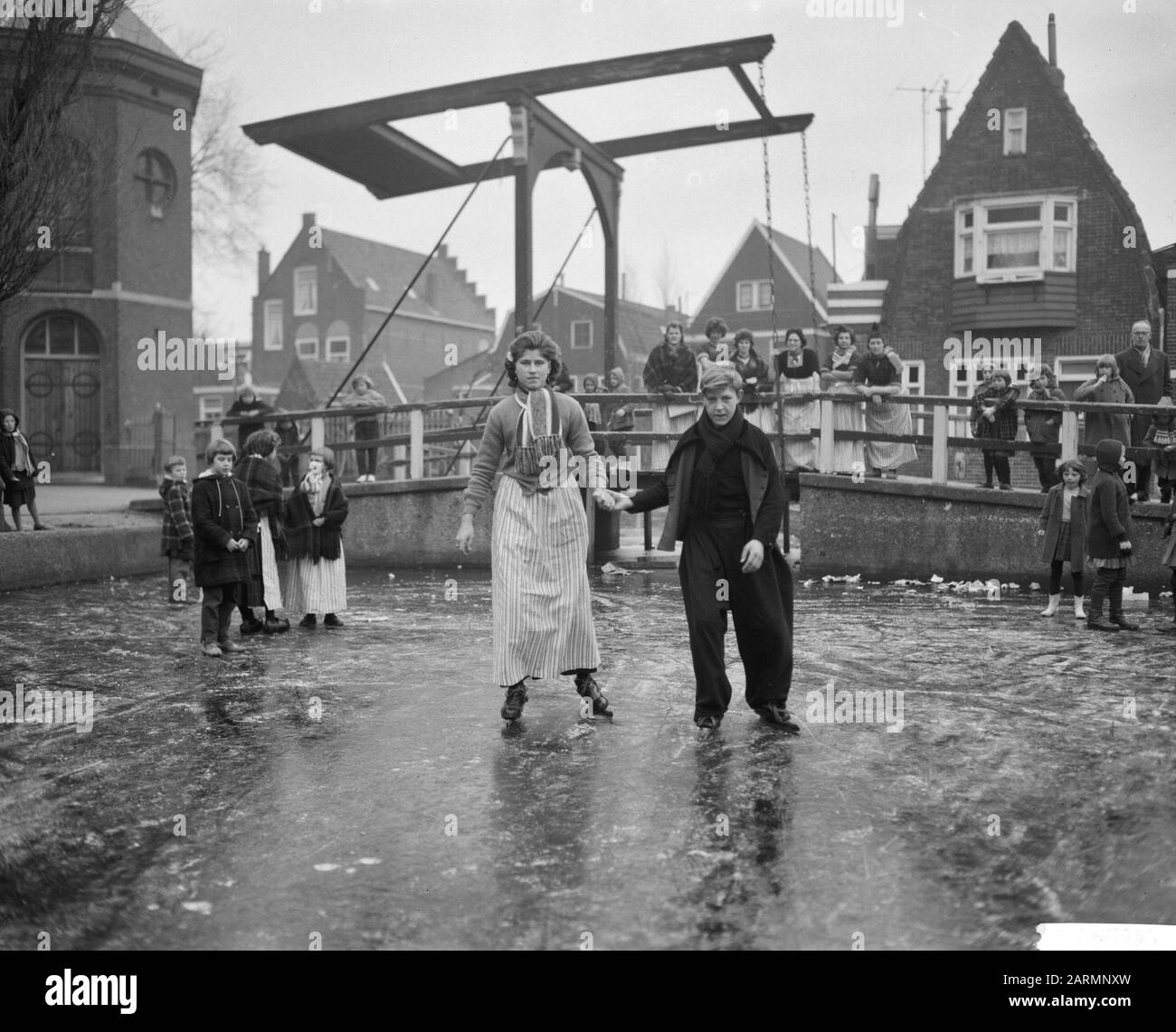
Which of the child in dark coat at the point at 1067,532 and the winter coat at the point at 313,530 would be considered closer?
the winter coat at the point at 313,530

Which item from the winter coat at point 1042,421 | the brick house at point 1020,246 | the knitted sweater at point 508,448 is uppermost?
the brick house at point 1020,246

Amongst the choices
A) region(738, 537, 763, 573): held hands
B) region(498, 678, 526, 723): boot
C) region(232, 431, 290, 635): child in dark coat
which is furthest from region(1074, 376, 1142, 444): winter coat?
region(498, 678, 526, 723): boot

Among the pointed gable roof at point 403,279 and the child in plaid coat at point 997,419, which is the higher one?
the pointed gable roof at point 403,279

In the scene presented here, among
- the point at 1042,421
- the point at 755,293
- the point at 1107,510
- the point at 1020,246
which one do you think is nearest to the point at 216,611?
the point at 1107,510

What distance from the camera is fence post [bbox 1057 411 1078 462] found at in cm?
1320

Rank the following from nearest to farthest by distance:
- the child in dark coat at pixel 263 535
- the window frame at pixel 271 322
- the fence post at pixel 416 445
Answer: the child in dark coat at pixel 263 535 → the fence post at pixel 416 445 → the window frame at pixel 271 322

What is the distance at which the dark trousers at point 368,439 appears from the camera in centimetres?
1739

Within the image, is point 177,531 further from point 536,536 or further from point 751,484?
point 751,484

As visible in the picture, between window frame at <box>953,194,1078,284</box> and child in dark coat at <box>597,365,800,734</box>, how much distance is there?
989 inches

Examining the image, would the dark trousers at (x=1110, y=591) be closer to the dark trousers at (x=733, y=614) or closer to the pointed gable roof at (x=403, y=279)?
the dark trousers at (x=733, y=614)

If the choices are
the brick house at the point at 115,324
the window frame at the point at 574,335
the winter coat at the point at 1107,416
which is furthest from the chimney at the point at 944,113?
the winter coat at the point at 1107,416

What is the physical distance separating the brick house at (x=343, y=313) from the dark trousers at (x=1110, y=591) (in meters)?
50.8

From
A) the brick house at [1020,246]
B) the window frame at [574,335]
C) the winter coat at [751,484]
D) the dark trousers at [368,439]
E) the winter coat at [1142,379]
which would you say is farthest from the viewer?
the window frame at [574,335]

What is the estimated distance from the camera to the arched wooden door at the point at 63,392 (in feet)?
88.8
